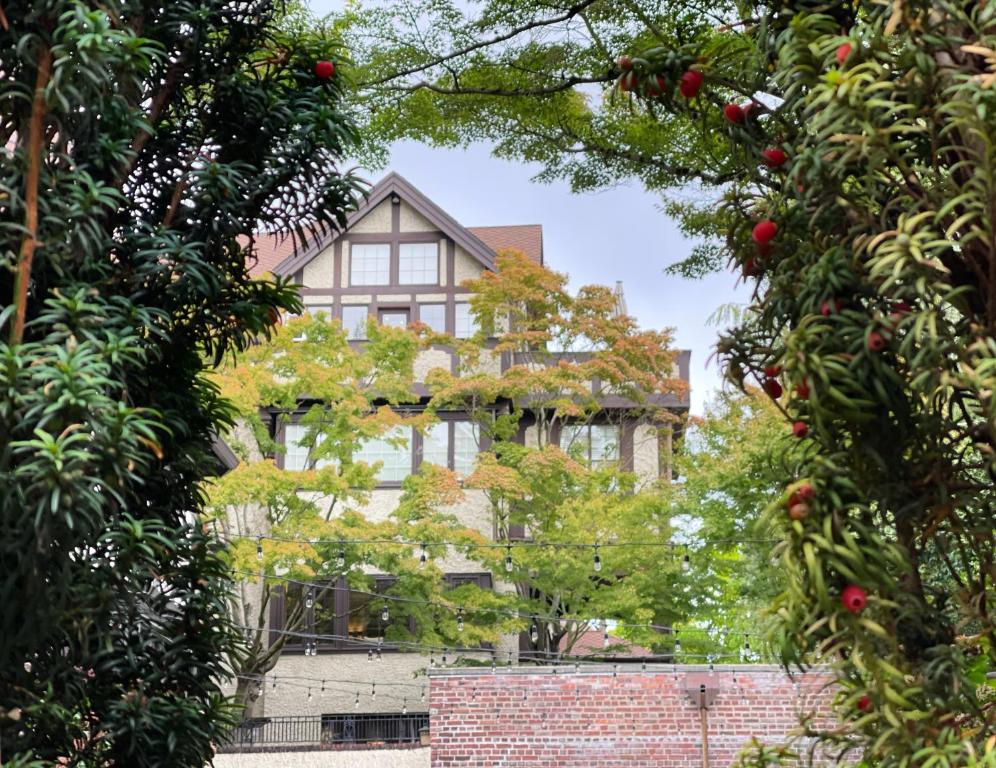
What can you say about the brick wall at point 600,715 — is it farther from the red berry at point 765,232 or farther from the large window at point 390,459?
the red berry at point 765,232

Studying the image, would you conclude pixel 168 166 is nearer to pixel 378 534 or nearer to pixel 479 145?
pixel 479 145

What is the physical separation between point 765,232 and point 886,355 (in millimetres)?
578

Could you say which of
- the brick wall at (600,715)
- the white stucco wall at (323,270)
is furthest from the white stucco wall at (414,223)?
the brick wall at (600,715)

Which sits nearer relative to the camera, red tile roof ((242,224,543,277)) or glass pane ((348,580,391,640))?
glass pane ((348,580,391,640))

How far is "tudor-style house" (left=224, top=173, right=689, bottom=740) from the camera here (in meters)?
20.1

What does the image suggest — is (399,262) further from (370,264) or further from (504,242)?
(504,242)

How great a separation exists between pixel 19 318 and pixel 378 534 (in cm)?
1270

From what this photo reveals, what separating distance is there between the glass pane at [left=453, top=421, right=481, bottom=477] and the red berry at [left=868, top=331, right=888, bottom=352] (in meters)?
17.2

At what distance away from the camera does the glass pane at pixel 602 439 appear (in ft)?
66.0

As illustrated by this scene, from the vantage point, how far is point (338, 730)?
19812 millimetres

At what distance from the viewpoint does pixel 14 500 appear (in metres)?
3.77

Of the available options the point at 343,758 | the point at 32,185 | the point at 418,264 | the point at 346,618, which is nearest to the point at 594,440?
the point at 418,264

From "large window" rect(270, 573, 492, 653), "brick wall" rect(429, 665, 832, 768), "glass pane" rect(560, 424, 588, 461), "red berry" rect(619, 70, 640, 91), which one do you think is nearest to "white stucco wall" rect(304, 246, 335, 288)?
"glass pane" rect(560, 424, 588, 461)

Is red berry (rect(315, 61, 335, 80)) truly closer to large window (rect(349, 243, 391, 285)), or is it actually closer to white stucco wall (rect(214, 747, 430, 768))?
white stucco wall (rect(214, 747, 430, 768))
